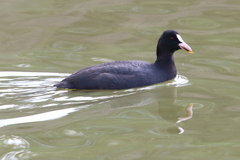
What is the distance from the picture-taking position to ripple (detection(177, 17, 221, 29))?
11.4m

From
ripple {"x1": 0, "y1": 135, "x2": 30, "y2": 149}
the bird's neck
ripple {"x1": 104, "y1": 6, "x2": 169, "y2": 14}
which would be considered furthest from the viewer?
ripple {"x1": 104, "y1": 6, "x2": 169, "y2": 14}

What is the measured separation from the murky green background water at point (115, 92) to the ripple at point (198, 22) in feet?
0.07

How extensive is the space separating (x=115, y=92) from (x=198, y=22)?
496cm

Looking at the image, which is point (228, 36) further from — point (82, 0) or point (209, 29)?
point (82, 0)


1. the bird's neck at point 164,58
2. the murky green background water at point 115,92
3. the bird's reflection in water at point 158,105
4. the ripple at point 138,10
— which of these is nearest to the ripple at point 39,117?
the murky green background water at point 115,92

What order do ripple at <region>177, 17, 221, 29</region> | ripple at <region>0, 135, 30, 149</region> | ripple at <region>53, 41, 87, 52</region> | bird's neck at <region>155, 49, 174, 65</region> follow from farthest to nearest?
1. ripple at <region>177, 17, 221, 29</region>
2. ripple at <region>53, 41, 87, 52</region>
3. bird's neck at <region>155, 49, 174, 65</region>
4. ripple at <region>0, 135, 30, 149</region>

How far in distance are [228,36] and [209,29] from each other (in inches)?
25.7

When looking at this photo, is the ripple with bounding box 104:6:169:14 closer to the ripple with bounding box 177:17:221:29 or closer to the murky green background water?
the murky green background water

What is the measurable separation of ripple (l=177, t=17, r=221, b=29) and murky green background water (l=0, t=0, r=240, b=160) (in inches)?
0.9

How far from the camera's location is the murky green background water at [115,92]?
16.7ft

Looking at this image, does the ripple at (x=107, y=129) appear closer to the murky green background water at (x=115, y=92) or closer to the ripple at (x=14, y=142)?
the murky green background water at (x=115, y=92)

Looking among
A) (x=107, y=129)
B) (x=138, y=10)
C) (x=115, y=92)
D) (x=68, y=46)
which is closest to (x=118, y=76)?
(x=115, y=92)

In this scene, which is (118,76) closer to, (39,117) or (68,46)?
(39,117)

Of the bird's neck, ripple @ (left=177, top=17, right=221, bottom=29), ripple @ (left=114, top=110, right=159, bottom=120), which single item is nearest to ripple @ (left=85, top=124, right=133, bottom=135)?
ripple @ (left=114, top=110, right=159, bottom=120)
